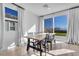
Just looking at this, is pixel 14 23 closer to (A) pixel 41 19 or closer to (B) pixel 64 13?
(A) pixel 41 19

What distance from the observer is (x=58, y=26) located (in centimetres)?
264

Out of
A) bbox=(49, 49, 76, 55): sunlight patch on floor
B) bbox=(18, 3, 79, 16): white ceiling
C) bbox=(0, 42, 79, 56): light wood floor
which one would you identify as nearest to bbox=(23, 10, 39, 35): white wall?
bbox=(18, 3, 79, 16): white ceiling

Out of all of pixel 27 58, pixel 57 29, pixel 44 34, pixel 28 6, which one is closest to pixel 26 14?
pixel 28 6

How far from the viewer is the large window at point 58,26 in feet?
8.39

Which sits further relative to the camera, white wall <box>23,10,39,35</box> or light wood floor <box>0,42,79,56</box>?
white wall <box>23,10,39,35</box>

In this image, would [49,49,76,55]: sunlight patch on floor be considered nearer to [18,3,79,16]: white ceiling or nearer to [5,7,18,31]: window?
[18,3,79,16]: white ceiling

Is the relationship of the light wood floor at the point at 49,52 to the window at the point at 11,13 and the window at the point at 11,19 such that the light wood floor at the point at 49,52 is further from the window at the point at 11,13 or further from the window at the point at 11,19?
the window at the point at 11,13

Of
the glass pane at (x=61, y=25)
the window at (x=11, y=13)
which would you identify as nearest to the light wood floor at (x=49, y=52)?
the glass pane at (x=61, y=25)

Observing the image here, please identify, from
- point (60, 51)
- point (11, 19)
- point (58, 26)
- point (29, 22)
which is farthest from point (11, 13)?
point (60, 51)

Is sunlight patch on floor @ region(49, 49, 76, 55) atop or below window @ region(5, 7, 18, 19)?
below

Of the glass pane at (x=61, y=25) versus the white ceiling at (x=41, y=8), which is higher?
the white ceiling at (x=41, y=8)

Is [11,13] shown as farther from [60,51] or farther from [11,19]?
[60,51]

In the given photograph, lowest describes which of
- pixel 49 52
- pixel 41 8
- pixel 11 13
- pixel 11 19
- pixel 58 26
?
pixel 49 52

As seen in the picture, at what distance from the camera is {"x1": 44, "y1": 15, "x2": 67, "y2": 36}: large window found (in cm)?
256
